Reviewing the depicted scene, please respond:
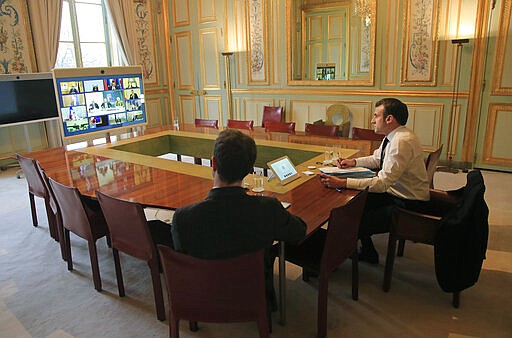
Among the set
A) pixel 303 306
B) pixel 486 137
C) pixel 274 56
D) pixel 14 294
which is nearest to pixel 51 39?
pixel 274 56

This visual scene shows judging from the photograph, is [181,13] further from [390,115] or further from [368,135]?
[390,115]

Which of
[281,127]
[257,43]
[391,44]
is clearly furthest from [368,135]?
[257,43]

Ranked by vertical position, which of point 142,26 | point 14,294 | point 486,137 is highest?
point 142,26

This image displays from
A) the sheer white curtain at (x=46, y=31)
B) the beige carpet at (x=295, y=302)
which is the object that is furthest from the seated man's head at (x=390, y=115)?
the sheer white curtain at (x=46, y=31)

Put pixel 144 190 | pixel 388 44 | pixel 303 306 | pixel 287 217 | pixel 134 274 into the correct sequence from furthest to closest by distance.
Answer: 1. pixel 388 44
2. pixel 134 274
3. pixel 144 190
4. pixel 303 306
5. pixel 287 217

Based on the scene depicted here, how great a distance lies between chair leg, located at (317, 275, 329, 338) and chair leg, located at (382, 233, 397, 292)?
2.07 feet

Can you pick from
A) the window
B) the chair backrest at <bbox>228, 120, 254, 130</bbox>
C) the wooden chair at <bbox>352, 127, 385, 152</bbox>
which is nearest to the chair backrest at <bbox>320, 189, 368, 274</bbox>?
the wooden chair at <bbox>352, 127, 385, 152</bbox>

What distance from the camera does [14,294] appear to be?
8.41 feet

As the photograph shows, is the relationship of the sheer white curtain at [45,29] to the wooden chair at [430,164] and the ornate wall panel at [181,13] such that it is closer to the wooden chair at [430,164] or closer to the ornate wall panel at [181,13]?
the ornate wall panel at [181,13]

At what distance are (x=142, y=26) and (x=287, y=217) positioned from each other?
673cm

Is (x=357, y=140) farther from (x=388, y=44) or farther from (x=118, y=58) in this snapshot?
(x=118, y=58)

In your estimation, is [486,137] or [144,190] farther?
[486,137]

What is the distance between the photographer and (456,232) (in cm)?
211

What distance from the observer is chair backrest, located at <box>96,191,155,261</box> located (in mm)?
2002
